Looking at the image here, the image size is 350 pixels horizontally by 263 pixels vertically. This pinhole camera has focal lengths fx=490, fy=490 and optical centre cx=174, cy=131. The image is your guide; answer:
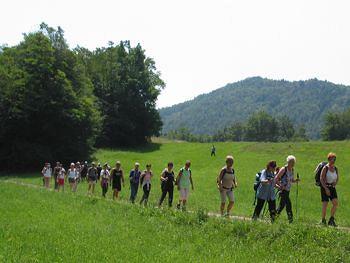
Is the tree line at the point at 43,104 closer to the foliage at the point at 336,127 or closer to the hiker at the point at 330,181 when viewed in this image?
the hiker at the point at 330,181

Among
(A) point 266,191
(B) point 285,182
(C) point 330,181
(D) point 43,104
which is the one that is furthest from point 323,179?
(D) point 43,104

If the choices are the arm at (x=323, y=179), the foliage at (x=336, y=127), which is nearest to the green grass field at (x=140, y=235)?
the arm at (x=323, y=179)

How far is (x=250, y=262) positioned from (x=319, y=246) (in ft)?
6.95

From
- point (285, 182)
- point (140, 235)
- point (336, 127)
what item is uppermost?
point (336, 127)

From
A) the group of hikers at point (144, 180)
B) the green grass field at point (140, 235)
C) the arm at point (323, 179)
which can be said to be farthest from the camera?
the group of hikers at point (144, 180)

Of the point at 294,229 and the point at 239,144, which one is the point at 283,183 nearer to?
the point at 294,229

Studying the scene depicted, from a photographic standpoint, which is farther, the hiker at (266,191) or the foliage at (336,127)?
the foliage at (336,127)

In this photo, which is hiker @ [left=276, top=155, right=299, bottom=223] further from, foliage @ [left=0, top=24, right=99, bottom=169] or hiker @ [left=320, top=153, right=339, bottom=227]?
foliage @ [left=0, top=24, right=99, bottom=169]

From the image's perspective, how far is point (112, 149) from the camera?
80.3m

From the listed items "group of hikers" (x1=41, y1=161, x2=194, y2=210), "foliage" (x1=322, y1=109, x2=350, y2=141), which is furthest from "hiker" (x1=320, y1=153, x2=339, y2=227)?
"foliage" (x1=322, y1=109, x2=350, y2=141)

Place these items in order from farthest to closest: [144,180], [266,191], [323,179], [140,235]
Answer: [144,180], [266,191], [323,179], [140,235]

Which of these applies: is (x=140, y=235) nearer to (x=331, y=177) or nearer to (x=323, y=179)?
(x=323, y=179)

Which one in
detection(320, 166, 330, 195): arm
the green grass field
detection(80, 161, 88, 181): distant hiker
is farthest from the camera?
detection(80, 161, 88, 181): distant hiker

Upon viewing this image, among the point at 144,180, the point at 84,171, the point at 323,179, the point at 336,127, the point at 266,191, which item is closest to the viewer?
the point at 323,179
